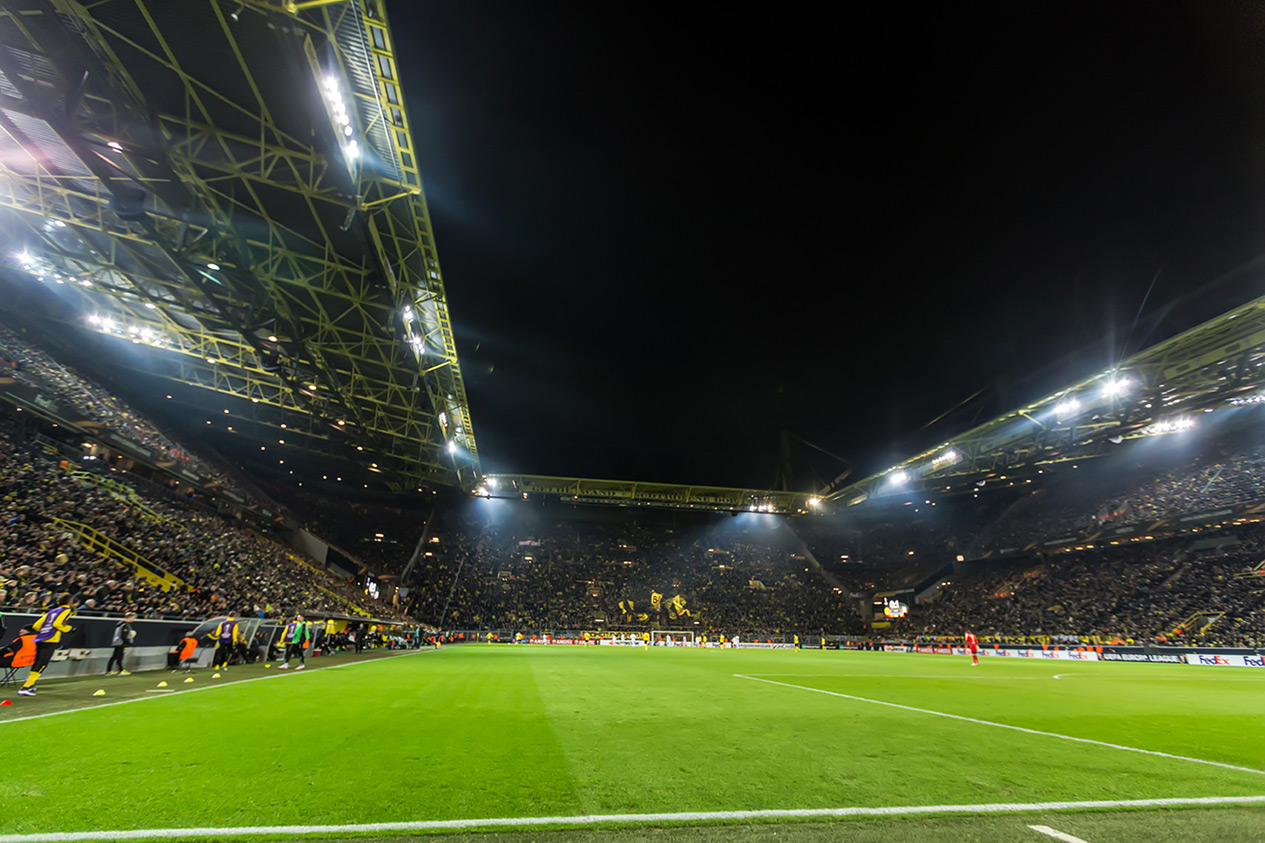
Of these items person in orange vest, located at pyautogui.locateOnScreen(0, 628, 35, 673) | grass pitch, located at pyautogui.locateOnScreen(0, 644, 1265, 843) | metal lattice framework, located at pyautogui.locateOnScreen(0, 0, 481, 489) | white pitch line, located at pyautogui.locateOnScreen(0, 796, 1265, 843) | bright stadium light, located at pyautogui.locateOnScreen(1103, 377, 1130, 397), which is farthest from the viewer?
bright stadium light, located at pyautogui.locateOnScreen(1103, 377, 1130, 397)

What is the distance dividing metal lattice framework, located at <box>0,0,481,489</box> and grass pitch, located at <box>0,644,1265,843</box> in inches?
462

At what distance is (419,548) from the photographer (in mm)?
44375

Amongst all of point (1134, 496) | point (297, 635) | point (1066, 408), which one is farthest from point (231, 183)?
point (1134, 496)

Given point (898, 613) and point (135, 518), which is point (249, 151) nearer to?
point (135, 518)

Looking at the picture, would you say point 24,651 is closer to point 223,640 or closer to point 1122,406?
point 223,640

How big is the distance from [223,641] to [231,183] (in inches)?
494

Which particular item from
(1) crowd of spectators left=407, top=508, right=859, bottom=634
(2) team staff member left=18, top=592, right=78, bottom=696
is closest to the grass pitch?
(2) team staff member left=18, top=592, right=78, bottom=696

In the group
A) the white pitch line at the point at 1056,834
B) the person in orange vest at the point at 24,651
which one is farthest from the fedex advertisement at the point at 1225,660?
the person in orange vest at the point at 24,651

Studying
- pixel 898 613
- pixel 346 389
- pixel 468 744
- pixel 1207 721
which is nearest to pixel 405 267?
pixel 346 389

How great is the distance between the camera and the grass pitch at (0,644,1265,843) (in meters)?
3.04

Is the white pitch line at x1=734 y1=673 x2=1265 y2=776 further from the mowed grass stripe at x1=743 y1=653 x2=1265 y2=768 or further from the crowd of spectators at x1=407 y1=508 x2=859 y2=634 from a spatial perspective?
the crowd of spectators at x1=407 y1=508 x2=859 y2=634

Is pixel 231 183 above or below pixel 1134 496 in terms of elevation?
above

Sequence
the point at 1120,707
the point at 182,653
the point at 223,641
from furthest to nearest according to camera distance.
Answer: the point at 223,641
the point at 182,653
the point at 1120,707

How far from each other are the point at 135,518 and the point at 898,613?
52.3 metres
